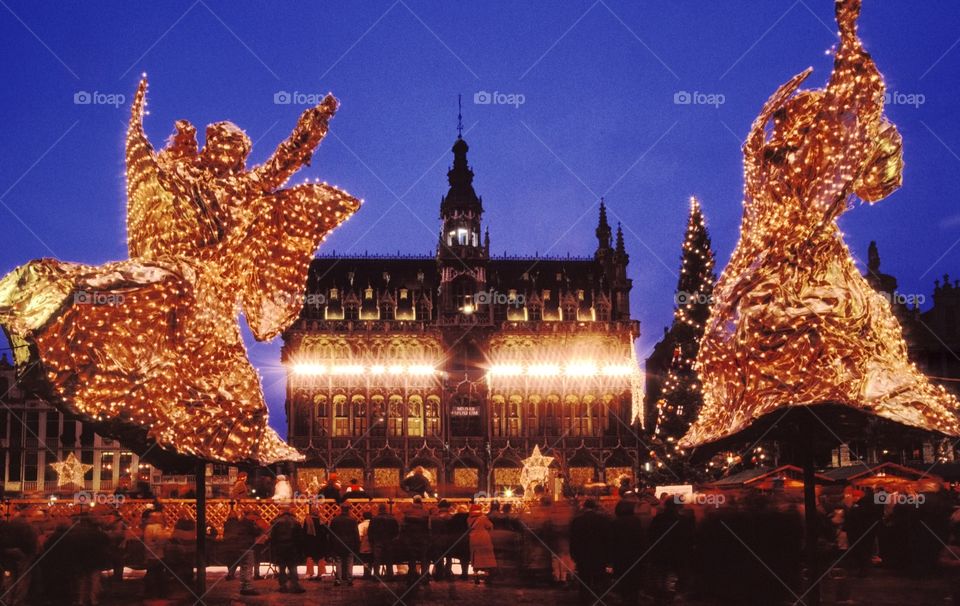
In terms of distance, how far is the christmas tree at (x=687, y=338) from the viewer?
32906mm

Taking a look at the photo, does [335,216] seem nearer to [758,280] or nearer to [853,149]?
[758,280]

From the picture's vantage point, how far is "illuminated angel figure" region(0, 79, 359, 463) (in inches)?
345

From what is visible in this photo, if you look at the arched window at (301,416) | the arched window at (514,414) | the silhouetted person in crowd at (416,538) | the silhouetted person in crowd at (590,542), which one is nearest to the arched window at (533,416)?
the arched window at (514,414)

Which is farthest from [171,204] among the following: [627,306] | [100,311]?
[627,306]

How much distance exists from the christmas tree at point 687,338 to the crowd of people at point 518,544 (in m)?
13.3

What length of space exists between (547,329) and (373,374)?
10579mm

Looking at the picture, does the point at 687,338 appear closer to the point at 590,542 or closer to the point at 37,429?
the point at 590,542

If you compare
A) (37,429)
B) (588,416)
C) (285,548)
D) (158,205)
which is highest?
(158,205)

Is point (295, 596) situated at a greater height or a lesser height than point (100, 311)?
lesser

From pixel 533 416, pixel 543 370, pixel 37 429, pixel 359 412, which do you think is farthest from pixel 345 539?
pixel 37 429

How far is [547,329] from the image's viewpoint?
56406 millimetres

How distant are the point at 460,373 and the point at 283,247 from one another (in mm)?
44043

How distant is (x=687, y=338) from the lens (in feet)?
112

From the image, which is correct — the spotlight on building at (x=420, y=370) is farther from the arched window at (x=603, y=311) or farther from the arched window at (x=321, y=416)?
the arched window at (x=603, y=311)
